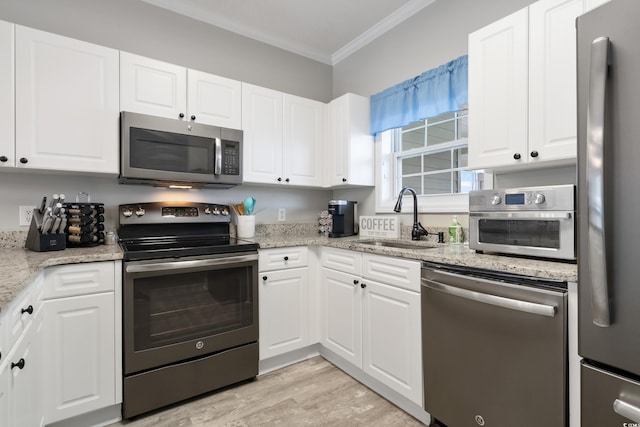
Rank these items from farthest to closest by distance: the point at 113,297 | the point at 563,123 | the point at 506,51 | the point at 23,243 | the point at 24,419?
the point at 23,243, the point at 113,297, the point at 506,51, the point at 563,123, the point at 24,419

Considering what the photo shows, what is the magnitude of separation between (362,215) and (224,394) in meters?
1.72

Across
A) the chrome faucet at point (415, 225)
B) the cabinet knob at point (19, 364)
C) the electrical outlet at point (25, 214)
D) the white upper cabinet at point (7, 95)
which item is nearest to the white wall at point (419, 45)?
the chrome faucet at point (415, 225)

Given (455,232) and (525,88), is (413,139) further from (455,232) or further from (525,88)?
(525,88)

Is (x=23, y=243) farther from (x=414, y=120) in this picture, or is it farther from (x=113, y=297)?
(x=414, y=120)

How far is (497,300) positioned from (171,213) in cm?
211

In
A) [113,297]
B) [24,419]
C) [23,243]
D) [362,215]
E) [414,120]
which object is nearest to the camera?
[24,419]

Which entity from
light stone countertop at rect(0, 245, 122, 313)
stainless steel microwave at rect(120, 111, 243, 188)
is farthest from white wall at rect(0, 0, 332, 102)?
light stone countertop at rect(0, 245, 122, 313)

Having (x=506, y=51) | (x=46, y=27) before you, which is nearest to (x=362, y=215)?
(x=506, y=51)

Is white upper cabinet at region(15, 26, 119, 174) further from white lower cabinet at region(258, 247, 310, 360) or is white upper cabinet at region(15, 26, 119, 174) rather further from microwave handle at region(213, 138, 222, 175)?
white lower cabinet at region(258, 247, 310, 360)

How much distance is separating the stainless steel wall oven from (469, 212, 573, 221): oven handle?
1.37 m

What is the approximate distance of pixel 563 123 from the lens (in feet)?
4.61

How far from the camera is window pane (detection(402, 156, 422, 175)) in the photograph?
2678 millimetres

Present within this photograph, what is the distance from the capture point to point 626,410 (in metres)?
0.93

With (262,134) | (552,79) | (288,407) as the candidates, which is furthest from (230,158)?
(552,79)
